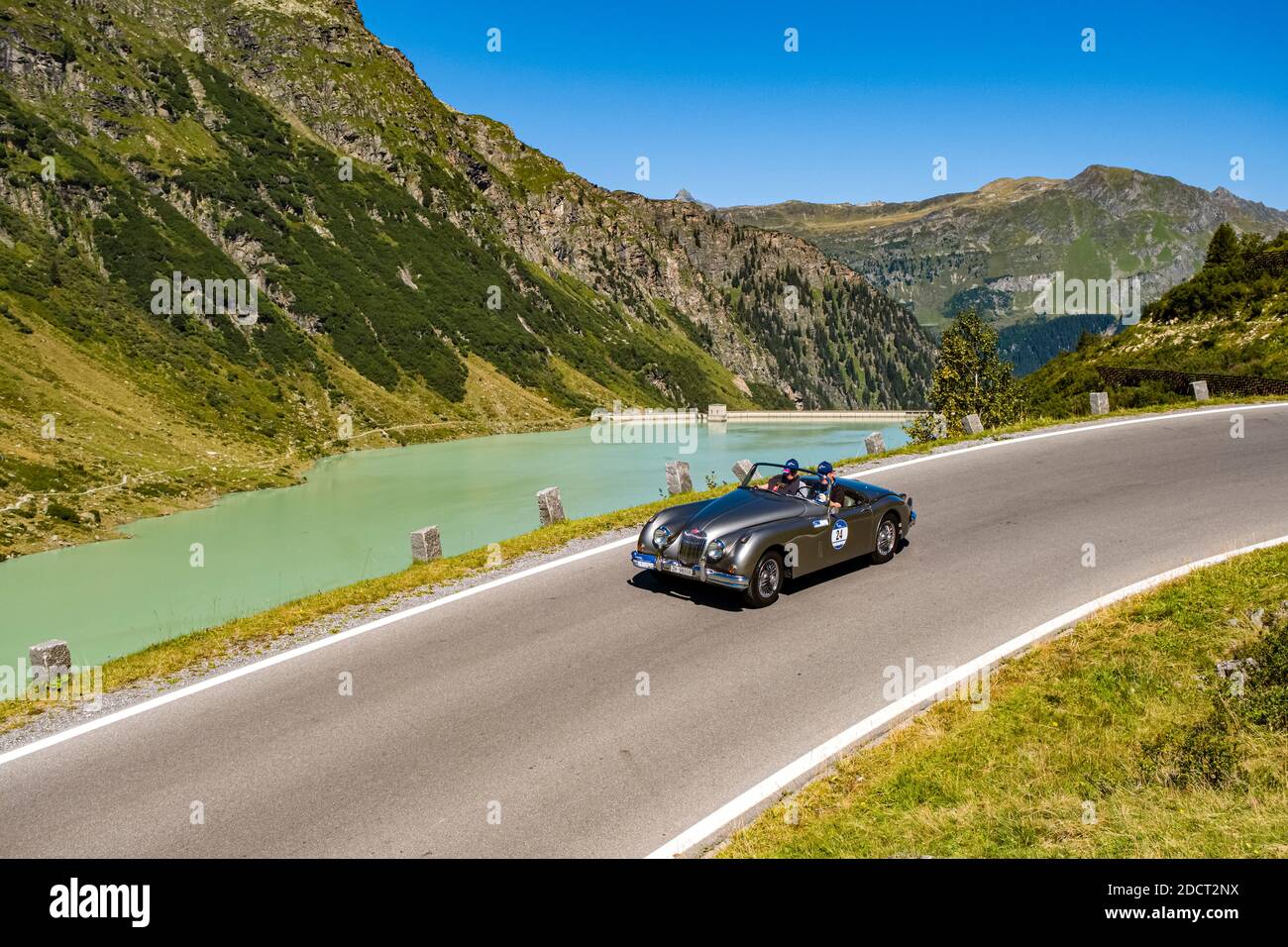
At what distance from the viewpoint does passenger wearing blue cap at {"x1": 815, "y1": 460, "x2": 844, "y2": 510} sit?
1227 cm

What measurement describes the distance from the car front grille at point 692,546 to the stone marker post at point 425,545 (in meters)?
5.00

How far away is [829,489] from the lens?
12.5m

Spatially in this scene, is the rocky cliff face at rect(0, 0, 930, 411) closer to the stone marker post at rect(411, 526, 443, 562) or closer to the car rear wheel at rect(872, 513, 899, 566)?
the stone marker post at rect(411, 526, 443, 562)

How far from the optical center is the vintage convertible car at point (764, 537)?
10844 millimetres

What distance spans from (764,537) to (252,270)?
100065 millimetres

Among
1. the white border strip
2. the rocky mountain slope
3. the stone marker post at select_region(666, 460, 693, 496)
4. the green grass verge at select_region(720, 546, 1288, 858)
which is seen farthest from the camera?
the rocky mountain slope

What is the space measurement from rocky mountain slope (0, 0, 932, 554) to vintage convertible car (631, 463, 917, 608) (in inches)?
1348

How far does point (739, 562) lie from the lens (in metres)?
10.7

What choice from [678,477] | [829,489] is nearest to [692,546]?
[829,489]

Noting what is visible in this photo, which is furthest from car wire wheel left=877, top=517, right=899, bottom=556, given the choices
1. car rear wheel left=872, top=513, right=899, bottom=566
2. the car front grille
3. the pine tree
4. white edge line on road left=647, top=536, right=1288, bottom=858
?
the pine tree

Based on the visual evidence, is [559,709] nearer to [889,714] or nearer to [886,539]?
[889,714]
